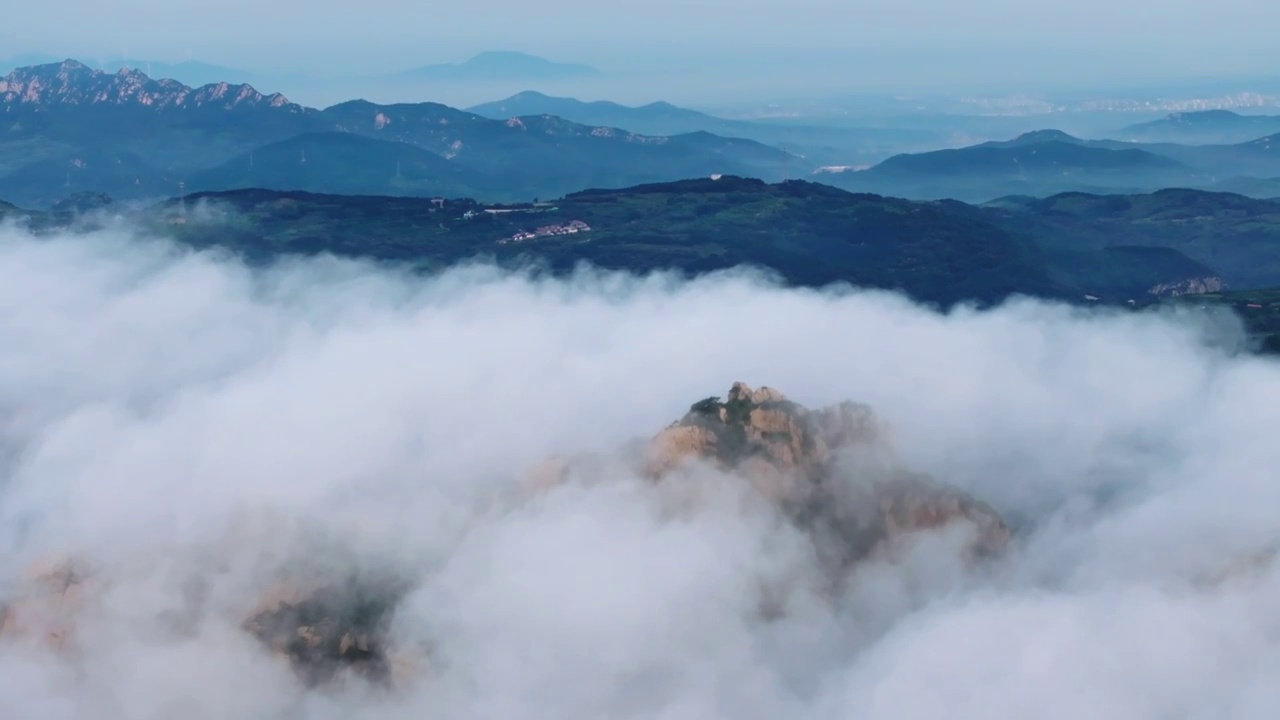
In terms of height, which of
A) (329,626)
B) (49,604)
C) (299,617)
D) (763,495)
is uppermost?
(763,495)

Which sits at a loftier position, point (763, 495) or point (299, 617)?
point (763, 495)

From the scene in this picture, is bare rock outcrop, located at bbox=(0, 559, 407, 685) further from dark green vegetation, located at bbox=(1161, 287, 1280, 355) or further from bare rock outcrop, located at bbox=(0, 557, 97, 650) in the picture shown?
dark green vegetation, located at bbox=(1161, 287, 1280, 355)

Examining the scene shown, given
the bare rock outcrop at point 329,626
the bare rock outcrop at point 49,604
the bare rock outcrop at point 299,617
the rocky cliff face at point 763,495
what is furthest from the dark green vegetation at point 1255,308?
the bare rock outcrop at point 49,604

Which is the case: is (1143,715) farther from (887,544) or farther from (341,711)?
(341,711)

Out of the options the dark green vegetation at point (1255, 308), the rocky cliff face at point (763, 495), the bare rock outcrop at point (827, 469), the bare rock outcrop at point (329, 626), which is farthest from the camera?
the dark green vegetation at point (1255, 308)

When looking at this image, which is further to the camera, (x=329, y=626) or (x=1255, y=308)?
(x=1255, y=308)

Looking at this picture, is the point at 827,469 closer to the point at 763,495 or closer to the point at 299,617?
the point at 763,495

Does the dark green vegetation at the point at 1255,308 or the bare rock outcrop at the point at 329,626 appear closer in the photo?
the bare rock outcrop at the point at 329,626

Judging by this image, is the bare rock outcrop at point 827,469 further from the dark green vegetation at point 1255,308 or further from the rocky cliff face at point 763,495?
the dark green vegetation at point 1255,308

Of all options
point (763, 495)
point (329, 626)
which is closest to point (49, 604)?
point (329, 626)

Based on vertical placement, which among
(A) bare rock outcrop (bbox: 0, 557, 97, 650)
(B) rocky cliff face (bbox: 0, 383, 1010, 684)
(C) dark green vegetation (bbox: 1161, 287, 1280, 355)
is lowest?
(A) bare rock outcrop (bbox: 0, 557, 97, 650)

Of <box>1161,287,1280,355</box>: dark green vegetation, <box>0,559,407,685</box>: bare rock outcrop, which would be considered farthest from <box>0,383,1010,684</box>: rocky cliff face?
<box>1161,287,1280,355</box>: dark green vegetation
